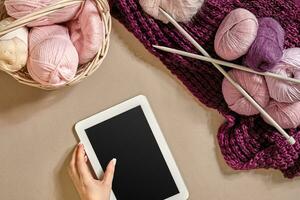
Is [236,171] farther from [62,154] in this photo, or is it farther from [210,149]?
[62,154]

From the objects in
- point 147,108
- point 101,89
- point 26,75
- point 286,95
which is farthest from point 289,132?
point 26,75

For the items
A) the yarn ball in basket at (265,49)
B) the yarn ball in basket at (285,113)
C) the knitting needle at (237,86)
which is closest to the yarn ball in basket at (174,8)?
the knitting needle at (237,86)

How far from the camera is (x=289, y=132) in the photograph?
3.38 feet

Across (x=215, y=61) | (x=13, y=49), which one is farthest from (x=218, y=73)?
(x=13, y=49)

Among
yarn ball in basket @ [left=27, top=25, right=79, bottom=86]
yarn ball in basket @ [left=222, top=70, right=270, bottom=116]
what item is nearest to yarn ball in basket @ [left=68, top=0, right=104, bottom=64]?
yarn ball in basket @ [left=27, top=25, right=79, bottom=86]

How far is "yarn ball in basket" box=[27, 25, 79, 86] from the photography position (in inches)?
36.2

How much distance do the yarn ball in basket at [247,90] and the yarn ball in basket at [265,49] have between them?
29mm

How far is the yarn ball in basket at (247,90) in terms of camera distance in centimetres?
97

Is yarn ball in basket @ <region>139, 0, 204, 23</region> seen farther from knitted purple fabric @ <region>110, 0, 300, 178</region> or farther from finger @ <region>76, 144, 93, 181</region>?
finger @ <region>76, 144, 93, 181</region>

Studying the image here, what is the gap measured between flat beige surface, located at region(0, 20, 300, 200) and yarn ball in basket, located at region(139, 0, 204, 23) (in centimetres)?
8

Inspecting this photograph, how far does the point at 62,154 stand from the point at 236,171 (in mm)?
374

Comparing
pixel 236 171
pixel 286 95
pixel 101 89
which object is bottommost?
pixel 236 171

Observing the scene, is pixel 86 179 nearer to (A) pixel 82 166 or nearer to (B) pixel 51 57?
(A) pixel 82 166

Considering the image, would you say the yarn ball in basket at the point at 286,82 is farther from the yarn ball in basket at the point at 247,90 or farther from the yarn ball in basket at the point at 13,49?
the yarn ball in basket at the point at 13,49
